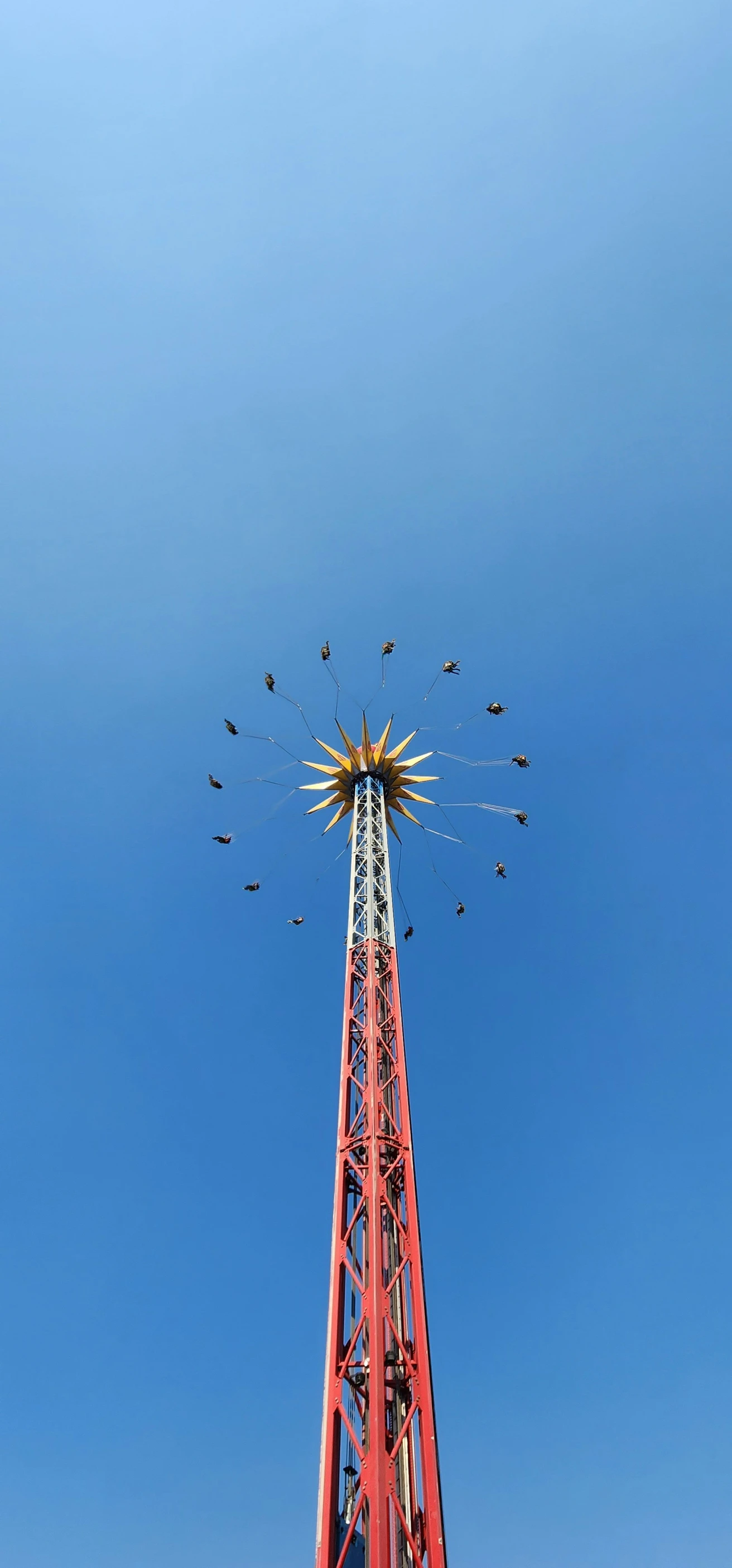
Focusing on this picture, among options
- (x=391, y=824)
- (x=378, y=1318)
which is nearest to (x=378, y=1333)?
(x=378, y=1318)

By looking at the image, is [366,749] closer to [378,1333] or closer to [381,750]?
[381,750]

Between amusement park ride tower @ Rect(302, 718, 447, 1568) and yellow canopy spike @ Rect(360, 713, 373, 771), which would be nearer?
amusement park ride tower @ Rect(302, 718, 447, 1568)

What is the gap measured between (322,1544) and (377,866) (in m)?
16.5

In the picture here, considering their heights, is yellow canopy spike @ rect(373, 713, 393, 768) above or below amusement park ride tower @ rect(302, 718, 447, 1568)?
above

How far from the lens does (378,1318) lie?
1530 cm

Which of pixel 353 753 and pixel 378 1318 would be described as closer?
pixel 378 1318

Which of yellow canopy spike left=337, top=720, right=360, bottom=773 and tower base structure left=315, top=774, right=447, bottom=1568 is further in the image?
yellow canopy spike left=337, top=720, right=360, bottom=773

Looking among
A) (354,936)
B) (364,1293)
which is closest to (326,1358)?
(364,1293)

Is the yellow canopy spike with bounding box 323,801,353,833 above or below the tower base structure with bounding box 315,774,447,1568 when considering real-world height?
above

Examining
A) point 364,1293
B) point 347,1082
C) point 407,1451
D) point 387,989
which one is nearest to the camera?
point 407,1451

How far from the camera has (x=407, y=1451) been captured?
579 inches

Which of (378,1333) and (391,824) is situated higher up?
(391,824)

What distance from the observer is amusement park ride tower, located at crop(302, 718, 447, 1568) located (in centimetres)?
1335

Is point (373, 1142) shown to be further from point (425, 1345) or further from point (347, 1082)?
point (425, 1345)
